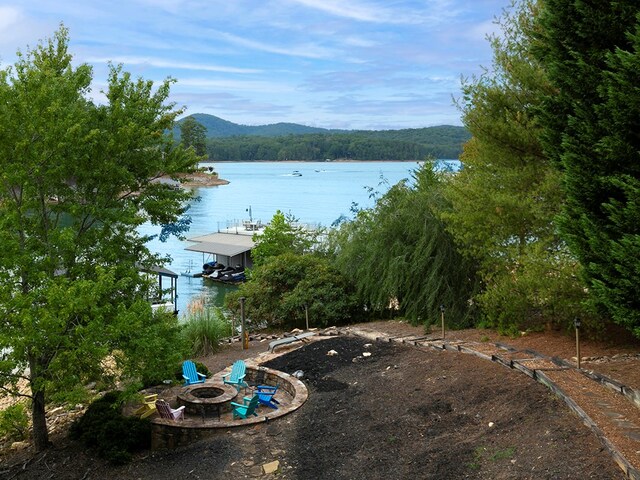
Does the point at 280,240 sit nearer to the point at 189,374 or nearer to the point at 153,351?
the point at 189,374

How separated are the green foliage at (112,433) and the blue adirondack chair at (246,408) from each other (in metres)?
1.43

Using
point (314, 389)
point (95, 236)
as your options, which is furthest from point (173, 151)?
point (314, 389)

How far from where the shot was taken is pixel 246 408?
1020cm

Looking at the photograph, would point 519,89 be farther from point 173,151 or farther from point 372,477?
point 372,477

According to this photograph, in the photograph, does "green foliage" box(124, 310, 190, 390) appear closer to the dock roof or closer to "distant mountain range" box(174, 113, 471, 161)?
the dock roof

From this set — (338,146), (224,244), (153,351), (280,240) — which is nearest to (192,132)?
(224,244)

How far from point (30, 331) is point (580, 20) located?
26.9 feet

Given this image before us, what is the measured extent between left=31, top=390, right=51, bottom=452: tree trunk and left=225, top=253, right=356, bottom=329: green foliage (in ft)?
30.5

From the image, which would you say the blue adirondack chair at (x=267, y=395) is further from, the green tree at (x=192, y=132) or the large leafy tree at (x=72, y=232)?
the green tree at (x=192, y=132)

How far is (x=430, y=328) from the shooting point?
14812 millimetres

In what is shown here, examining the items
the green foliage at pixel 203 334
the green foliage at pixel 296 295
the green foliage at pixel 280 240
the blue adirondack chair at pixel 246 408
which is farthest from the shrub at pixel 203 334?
the green foliage at pixel 280 240

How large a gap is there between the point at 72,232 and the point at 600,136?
7.49 m

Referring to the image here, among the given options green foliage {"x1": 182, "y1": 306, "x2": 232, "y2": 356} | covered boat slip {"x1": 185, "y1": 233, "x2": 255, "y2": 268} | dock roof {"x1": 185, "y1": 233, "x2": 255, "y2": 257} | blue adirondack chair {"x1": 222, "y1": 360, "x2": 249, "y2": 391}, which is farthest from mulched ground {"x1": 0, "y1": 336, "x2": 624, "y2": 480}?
covered boat slip {"x1": 185, "y1": 233, "x2": 255, "y2": 268}

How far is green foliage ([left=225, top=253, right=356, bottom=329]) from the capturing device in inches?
725
